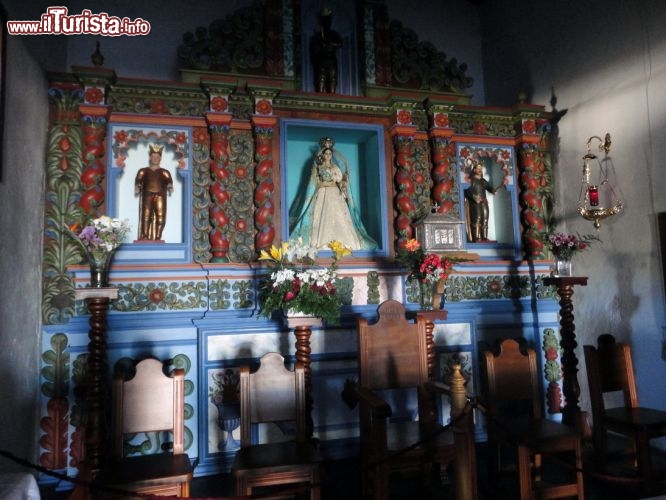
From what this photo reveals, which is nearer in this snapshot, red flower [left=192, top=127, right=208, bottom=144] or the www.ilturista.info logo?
the www.ilturista.info logo

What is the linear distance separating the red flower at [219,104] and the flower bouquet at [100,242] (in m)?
1.54

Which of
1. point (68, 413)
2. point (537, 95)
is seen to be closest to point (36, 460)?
point (68, 413)

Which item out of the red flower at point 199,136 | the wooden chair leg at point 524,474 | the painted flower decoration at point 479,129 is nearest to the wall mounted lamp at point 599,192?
the painted flower decoration at point 479,129

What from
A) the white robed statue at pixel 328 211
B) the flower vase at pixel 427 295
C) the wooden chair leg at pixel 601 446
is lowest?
the wooden chair leg at pixel 601 446

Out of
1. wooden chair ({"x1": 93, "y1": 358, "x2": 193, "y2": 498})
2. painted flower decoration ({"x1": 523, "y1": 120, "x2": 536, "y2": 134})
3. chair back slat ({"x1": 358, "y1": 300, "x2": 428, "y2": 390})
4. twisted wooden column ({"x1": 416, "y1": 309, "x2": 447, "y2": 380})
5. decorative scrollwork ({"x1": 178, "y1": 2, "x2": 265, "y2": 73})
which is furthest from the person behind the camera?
painted flower decoration ({"x1": 523, "y1": 120, "x2": 536, "y2": 134})

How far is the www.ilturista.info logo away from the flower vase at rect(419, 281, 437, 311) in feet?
12.4

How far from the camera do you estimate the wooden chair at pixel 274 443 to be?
123 inches

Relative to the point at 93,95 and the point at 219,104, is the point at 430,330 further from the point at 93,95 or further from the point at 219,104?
the point at 93,95

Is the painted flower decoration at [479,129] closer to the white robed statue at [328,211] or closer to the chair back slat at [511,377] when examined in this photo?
the white robed statue at [328,211]

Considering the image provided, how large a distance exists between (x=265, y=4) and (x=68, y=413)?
469cm

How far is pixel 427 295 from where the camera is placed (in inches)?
197

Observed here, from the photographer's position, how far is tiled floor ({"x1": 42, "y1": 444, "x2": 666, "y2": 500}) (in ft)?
12.3

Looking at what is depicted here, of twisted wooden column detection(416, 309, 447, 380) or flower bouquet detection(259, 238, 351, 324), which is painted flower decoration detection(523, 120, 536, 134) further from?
flower bouquet detection(259, 238, 351, 324)

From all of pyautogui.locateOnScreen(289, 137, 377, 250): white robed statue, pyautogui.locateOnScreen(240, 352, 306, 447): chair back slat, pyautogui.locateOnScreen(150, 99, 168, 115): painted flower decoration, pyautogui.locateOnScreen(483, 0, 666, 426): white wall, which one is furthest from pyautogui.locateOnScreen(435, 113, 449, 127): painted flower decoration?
pyautogui.locateOnScreen(240, 352, 306, 447): chair back slat
